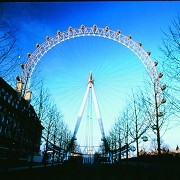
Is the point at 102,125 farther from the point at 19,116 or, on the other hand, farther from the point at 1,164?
the point at 19,116

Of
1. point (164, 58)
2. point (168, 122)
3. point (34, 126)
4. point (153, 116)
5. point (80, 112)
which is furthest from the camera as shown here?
point (80, 112)

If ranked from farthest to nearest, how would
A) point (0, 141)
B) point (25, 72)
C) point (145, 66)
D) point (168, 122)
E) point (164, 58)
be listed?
point (0, 141) → point (145, 66) → point (25, 72) → point (168, 122) → point (164, 58)

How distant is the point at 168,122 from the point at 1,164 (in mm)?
16953

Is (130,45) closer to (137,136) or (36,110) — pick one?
(137,136)

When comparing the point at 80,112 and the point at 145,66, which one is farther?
the point at 80,112

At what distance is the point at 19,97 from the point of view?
717 inches

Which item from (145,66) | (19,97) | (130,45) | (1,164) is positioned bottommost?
(1,164)

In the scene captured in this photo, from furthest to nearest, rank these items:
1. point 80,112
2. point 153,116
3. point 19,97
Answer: point 80,112, point 153,116, point 19,97

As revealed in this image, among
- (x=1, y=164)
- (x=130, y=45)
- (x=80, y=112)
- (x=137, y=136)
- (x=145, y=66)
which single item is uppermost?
(x=130, y=45)

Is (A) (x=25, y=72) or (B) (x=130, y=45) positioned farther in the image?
(B) (x=130, y=45)

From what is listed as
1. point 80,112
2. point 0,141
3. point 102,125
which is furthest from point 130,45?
point 0,141

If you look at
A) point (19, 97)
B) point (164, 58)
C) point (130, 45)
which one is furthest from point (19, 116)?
point (130, 45)

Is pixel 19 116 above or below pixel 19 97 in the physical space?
below

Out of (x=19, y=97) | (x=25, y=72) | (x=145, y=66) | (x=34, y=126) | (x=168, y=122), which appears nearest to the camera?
(x=19, y=97)
